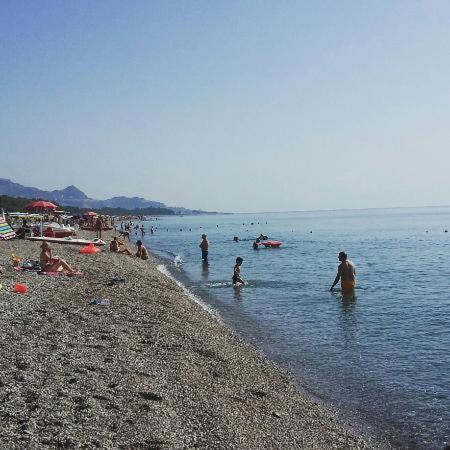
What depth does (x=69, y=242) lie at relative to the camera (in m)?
33.5

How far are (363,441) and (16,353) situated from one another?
18.9ft

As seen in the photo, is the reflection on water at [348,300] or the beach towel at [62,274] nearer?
the beach towel at [62,274]

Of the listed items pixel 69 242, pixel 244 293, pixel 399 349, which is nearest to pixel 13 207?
pixel 69 242

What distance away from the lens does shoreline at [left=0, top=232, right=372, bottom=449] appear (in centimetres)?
584

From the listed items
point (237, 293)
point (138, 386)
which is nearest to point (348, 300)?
point (237, 293)

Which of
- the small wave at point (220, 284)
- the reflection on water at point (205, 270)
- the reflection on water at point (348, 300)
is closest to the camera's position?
the reflection on water at point (348, 300)

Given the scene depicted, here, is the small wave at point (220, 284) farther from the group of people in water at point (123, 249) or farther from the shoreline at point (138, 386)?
the shoreline at point (138, 386)

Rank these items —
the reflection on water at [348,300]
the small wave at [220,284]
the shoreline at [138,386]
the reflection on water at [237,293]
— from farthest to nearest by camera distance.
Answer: the small wave at [220,284] < the reflection on water at [237,293] < the reflection on water at [348,300] < the shoreline at [138,386]

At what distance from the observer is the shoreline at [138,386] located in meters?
5.84

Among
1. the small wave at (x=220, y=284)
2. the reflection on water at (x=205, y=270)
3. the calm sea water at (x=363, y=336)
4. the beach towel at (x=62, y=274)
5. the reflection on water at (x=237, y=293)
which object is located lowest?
the reflection on water at (x=205, y=270)

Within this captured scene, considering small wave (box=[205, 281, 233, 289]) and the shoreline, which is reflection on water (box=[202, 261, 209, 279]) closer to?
small wave (box=[205, 281, 233, 289])

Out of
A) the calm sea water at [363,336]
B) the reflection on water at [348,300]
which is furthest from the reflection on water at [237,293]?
the reflection on water at [348,300]

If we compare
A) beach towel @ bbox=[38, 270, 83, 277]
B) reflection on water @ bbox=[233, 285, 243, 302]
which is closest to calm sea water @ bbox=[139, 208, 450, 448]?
reflection on water @ bbox=[233, 285, 243, 302]

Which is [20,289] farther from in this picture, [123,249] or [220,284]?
[123,249]
